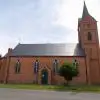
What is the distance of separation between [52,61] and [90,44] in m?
10.8

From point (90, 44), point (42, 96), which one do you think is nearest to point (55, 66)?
point (90, 44)

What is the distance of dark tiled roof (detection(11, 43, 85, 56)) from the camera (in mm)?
43438

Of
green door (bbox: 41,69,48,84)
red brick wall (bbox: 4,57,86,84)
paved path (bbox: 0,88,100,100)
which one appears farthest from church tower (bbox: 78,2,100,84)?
paved path (bbox: 0,88,100,100)

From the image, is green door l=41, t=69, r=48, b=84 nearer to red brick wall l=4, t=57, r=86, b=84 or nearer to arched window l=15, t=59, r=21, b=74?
red brick wall l=4, t=57, r=86, b=84

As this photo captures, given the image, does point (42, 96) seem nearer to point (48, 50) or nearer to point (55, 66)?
point (55, 66)

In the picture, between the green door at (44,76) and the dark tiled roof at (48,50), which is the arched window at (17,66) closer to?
the dark tiled roof at (48,50)

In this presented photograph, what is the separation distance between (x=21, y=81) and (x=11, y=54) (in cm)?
756

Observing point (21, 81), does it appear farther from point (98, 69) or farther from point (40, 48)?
A: point (98, 69)

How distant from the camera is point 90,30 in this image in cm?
4572

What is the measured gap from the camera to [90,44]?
44.3m

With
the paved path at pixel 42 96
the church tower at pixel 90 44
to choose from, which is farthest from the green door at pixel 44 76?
the paved path at pixel 42 96

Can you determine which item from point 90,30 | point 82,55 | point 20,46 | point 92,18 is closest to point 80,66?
point 82,55

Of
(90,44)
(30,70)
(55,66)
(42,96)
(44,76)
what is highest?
(90,44)

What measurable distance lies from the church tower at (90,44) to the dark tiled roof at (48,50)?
1.98 m
